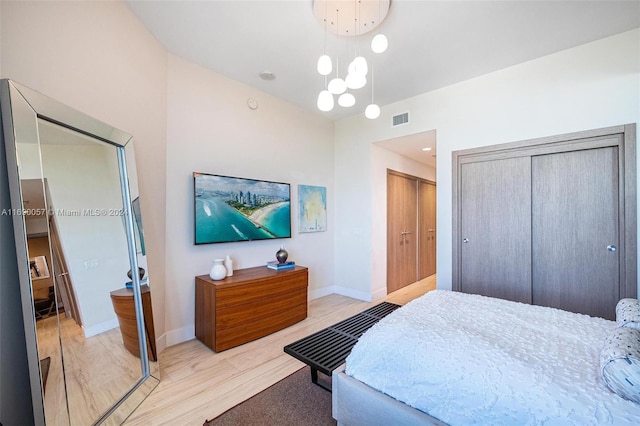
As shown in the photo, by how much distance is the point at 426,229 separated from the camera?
555 cm

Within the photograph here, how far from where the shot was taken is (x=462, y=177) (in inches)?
132

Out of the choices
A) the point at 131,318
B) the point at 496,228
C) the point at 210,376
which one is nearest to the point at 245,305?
the point at 210,376

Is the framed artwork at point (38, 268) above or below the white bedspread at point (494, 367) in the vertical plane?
above

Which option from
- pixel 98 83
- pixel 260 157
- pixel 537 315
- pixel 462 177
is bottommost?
pixel 537 315

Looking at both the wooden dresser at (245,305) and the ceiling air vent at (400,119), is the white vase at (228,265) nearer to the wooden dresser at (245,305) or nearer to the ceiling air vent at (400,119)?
the wooden dresser at (245,305)

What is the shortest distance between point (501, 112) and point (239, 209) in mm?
3205

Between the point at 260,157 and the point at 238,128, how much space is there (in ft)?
1.44

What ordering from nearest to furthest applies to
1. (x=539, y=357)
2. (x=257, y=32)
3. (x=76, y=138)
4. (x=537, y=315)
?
1. (x=539, y=357)
2. (x=76, y=138)
3. (x=537, y=315)
4. (x=257, y=32)

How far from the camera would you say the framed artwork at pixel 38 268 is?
1354mm

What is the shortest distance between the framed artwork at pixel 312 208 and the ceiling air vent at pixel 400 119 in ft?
4.76

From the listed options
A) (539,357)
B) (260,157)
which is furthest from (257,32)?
(539,357)

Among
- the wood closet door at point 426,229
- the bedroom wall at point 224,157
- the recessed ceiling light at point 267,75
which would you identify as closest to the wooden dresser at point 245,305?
the bedroom wall at point 224,157

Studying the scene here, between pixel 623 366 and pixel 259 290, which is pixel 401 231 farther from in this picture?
pixel 623 366

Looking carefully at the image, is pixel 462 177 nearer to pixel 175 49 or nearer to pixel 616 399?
pixel 616 399
